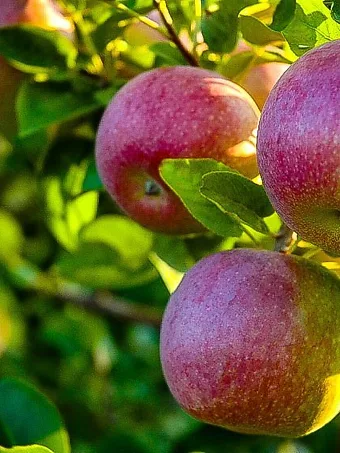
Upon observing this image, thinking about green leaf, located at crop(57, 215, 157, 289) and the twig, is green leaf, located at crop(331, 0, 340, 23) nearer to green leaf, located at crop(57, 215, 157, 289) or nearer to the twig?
green leaf, located at crop(57, 215, 157, 289)

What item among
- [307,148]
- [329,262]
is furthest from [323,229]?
[329,262]

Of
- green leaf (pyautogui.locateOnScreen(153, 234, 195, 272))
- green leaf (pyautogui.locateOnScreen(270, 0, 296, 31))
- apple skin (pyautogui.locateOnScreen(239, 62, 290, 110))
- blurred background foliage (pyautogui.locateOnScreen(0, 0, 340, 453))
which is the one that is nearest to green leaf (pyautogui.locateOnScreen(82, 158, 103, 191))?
blurred background foliage (pyautogui.locateOnScreen(0, 0, 340, 453))

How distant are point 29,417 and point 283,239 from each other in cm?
39

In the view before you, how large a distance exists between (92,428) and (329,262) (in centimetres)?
87

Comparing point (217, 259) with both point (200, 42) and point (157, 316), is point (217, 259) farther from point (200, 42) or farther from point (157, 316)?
point (157, 316)

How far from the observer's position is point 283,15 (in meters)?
0.88

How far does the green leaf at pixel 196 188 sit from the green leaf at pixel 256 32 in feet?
0.60

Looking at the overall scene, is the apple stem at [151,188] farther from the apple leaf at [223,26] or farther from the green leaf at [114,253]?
the green leaf at [114,253]

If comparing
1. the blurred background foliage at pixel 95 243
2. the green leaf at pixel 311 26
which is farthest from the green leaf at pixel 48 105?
the green leaf at pixel 311 26

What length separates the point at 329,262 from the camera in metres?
0.99

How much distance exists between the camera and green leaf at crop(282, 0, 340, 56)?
81 centimetres

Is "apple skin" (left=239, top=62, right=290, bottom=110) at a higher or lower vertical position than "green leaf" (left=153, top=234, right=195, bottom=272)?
higher

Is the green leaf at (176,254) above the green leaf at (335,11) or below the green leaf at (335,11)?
below

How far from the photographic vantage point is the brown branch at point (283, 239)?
94cm
